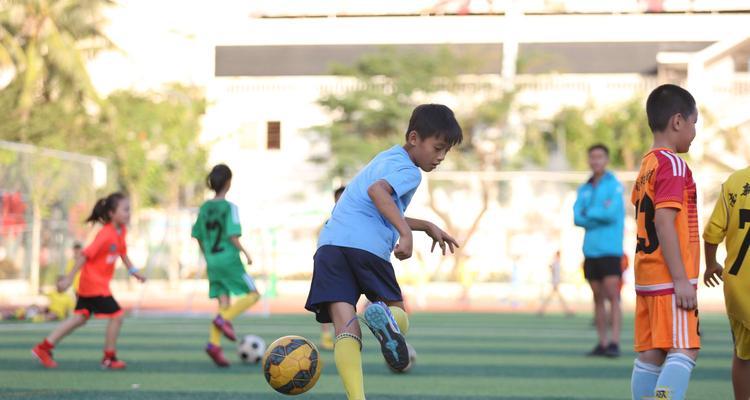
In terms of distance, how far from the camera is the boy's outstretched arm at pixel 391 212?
521cm

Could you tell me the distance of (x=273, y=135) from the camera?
40.0 metres

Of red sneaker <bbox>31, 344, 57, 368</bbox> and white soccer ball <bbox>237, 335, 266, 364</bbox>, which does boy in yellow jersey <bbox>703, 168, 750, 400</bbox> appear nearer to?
white soccer ball <bbox>237, 335, 266, 364</bbox>

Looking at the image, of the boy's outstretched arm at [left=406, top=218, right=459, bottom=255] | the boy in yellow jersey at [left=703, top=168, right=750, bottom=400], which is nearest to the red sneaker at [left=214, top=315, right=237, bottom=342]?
the boy's outstretched arm at [left=406, top=218, right=459, bottom=255]

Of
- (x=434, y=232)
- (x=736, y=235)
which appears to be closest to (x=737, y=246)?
(x=736, y=235)

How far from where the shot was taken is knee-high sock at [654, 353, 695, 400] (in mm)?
5188

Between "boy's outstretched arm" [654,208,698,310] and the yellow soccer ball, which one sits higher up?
"boy's outstretched arm" [654,208,698,310]

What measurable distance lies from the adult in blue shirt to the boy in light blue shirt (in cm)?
529

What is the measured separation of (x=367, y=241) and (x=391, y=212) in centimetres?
30

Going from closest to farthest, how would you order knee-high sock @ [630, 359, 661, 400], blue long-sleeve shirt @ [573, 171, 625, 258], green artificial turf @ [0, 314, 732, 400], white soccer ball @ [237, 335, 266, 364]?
knee-high sock @ [630, 359, 661, 400] → green artificial turf @ [0, 314, 732, 400] → white soccer ball @ [237, 335, 266, 364] → blue long-sleeve shirt @ [573, 171, 625, 258]

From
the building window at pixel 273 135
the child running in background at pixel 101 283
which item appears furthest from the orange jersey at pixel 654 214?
the building window at pixel 273 135

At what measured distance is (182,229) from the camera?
87.2ft

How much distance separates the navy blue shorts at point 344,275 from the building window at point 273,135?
1354 inches

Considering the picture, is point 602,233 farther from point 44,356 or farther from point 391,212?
point 391,212

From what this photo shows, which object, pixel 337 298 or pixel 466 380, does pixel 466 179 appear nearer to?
pixel 466 380
